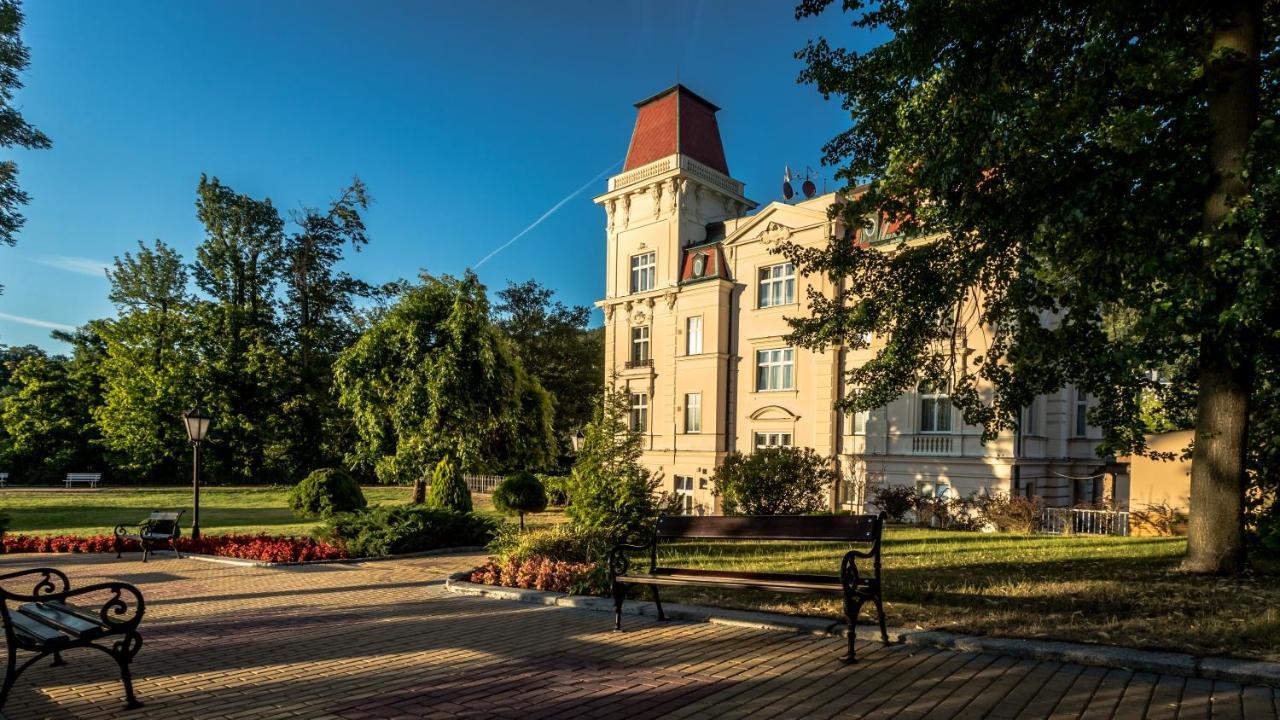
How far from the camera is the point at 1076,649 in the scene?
5.53m

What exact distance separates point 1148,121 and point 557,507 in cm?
A: 2821

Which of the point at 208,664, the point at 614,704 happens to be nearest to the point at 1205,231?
the point at 614,704

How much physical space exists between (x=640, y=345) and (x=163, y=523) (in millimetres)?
21979

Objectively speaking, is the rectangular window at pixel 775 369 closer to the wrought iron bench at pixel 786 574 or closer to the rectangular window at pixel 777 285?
the rectangular window at pixel 777 285

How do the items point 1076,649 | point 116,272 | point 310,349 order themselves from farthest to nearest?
point 116,272 < point 310,349 < point 1076,649

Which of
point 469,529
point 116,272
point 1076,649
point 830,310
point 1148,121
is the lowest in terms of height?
point 469,529

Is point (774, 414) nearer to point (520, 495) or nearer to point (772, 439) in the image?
point (772, 439)

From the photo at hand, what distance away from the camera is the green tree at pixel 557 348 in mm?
47750

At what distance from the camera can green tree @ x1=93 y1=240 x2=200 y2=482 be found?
3969cm

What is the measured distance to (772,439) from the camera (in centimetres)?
2858

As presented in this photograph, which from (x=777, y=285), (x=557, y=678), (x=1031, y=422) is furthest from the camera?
(x=777, y=285)

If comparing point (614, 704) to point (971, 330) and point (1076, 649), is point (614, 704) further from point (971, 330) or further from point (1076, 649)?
point (971, 330)

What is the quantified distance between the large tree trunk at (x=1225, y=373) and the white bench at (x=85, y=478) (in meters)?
49.4

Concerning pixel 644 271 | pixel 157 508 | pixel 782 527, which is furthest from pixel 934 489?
pixel 157 508
